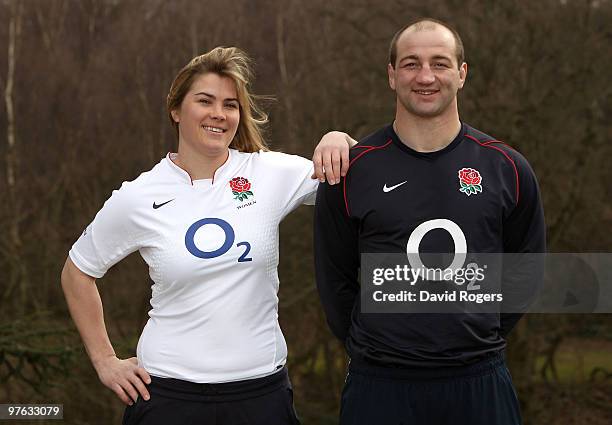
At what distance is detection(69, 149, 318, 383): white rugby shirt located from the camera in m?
2.86

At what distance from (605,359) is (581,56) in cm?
372

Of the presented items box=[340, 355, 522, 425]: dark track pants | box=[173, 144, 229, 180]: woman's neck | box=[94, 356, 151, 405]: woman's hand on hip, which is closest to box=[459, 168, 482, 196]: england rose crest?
box=[340, 355, 522, 425]: dark track pants

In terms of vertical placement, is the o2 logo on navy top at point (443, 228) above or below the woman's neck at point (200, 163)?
below

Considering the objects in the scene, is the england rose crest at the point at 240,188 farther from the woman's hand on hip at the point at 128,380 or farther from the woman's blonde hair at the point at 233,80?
the woman's hand on hip at the point at 128,380

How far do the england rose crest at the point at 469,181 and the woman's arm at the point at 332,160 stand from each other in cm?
38

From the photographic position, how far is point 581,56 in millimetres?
9766

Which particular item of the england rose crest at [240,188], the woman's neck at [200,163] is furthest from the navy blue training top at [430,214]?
the woman's neck at [200,163]

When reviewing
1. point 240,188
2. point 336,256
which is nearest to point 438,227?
point 336,256

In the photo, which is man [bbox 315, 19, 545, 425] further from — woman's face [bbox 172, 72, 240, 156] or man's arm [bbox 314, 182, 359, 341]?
woman's face [bbox 172, 72, 240, 156]

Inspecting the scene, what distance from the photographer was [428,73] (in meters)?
2.84

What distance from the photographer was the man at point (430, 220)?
110 inches

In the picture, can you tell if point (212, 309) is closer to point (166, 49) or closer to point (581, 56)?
point (581, 56)

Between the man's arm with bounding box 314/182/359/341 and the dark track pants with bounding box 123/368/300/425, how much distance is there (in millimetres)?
372

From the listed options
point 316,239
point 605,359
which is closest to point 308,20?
point 605,359
